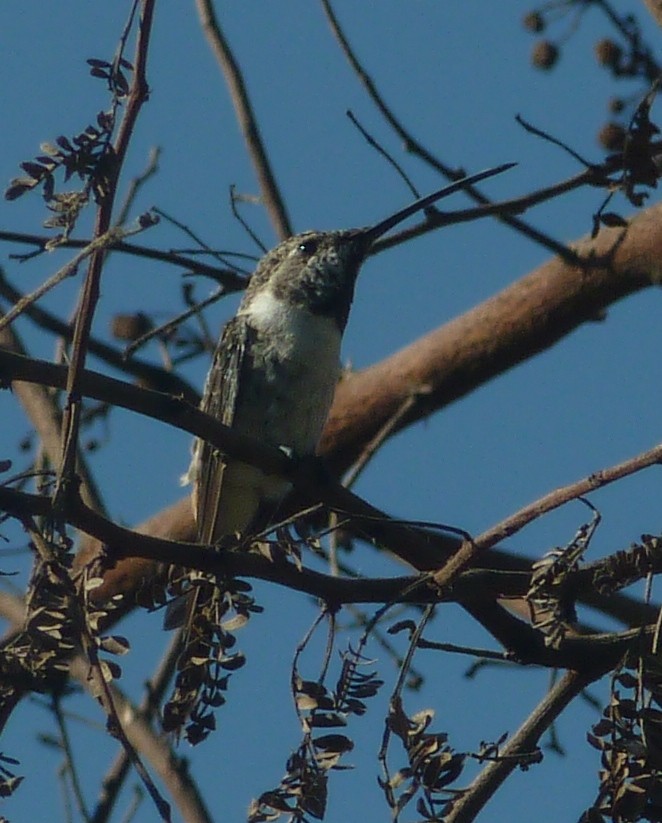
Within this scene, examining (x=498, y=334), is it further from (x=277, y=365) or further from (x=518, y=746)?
(x=518, y=746)

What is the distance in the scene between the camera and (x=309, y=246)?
6160 mm

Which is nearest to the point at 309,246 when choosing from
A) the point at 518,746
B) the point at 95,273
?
the point at 518,746

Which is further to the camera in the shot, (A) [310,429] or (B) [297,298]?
(B) [297,298]

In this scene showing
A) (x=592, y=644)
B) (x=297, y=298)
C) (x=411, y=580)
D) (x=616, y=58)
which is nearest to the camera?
(x=411, y=580)

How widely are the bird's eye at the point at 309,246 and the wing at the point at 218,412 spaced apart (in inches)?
18.4

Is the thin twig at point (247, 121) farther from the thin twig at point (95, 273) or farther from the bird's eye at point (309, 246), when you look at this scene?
the thin twig at point (95, 273)

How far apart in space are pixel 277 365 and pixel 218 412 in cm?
28

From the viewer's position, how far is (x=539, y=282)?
233 inches

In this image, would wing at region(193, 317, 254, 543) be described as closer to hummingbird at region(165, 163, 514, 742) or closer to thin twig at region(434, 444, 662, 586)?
hummingbird at region(165, 163, 514, 742)

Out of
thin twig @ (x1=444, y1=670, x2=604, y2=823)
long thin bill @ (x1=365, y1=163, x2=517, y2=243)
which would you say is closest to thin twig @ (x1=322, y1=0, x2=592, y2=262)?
long thin bill @ (x1=365, y1=163, x2=517, y2=243)

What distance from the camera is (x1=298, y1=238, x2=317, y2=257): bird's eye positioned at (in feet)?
20.2

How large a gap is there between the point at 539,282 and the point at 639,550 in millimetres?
3382

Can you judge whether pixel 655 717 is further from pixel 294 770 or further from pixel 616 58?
pixel 616 58

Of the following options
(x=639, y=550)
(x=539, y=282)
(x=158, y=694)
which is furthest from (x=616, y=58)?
(x=639, y=550)
